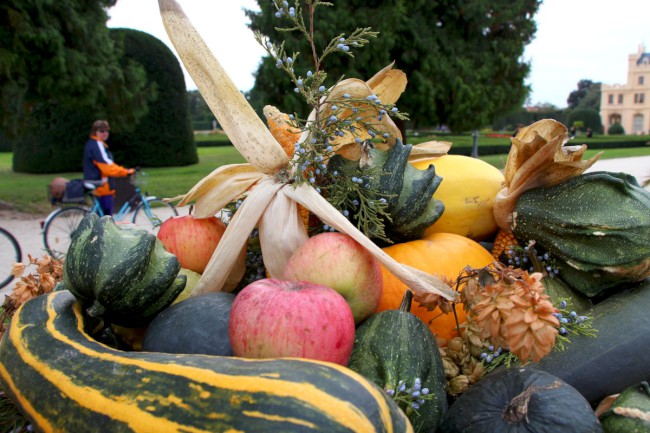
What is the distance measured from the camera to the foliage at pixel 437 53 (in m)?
13.6

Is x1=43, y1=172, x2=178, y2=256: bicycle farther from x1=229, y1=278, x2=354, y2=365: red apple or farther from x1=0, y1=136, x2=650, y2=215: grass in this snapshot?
x1=229, y1=278, x2=354, y2=365: red apple

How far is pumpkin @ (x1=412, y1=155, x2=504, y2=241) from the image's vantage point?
2.14m

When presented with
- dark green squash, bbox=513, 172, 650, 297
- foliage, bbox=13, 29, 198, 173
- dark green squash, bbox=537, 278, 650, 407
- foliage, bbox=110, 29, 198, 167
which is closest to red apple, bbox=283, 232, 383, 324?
dark green squash, bbox=537, 278, 650, 407

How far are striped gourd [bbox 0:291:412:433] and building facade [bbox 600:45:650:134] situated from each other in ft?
301

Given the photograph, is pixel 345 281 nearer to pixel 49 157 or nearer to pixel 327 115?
pixel 327 115

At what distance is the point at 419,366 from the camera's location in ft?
4.56

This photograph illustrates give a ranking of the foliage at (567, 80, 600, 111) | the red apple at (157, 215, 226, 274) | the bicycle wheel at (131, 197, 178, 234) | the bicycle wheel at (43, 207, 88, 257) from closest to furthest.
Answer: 1. the red apple at (157, 215, 226, 274)
2. the bicycle wheel at (43, 207, 88, 257)
3. the bicycle wheel at (131, 197, 178, 234)
4. the foliage at (567, 80, 600, 111)

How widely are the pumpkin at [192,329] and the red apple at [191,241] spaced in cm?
36

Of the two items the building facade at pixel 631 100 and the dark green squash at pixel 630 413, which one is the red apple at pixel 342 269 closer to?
the dark green squash at pixel 630 413

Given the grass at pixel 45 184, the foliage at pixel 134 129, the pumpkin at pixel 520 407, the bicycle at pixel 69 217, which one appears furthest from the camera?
the foliage at pixel 134 129

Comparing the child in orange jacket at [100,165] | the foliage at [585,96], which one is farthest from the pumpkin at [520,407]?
the foliage at [585,96]

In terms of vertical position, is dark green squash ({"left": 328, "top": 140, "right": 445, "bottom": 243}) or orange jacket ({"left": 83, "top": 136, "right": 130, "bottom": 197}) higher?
dark green squash ({"left": 328, "top": 140, "right": 445, "bottom": 243})

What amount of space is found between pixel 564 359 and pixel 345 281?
2.15ft

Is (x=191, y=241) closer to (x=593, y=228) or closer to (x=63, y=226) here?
(x=593, y=228)
